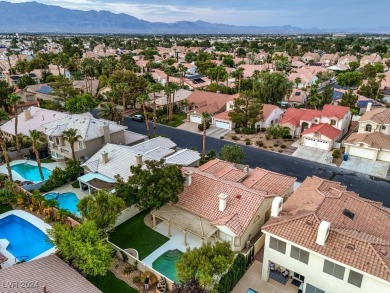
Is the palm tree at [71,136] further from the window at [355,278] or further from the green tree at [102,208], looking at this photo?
the window at [355,278]

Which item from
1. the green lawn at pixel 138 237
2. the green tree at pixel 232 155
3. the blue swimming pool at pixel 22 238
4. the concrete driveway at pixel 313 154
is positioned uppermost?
the green tree at pixel 232 155

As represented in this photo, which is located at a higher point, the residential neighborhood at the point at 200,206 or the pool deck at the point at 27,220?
the residential neighborhood at the point at 200,206

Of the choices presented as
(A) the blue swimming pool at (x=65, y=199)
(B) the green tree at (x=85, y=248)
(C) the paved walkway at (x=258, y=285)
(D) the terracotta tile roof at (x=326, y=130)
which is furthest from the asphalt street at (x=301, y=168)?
(B) the green tree at (x=85, y=248)

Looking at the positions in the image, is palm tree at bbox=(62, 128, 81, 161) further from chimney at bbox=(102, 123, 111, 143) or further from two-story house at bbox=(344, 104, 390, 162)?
two-story house at bbox=(344, 104, 390, 162)

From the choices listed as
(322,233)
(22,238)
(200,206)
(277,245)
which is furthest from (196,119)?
(322,233)

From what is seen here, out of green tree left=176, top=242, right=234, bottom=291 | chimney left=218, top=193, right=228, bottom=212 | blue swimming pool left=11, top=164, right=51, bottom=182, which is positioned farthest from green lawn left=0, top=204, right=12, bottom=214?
green tree left=176, top=242, right=234, bottom=291

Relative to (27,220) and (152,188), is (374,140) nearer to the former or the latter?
(152,188)
